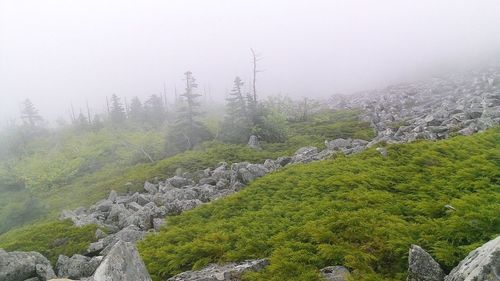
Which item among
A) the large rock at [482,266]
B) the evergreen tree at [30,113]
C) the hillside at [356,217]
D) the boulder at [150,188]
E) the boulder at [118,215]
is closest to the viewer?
the large rock at [482,266]

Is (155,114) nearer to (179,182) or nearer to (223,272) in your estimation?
(179,182)

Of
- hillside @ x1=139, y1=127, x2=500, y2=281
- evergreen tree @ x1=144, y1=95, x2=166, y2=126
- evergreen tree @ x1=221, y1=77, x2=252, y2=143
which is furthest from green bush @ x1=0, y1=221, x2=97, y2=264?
evergreen tree @ x1=144, y1=95, x2=166, y2=126

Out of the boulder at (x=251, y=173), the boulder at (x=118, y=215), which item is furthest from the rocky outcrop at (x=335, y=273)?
the boulder at (x=118, y=215)

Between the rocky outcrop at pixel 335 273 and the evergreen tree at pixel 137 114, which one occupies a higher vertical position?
the rocky outcrop at pixel 335 273

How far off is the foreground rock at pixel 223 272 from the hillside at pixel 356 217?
0.33 m

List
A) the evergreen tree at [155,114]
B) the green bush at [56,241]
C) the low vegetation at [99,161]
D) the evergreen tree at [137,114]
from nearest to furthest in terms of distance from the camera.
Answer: the green bush at [56,241], the low vegetation at [99,161], the evergreen tree at [155,114], the evergreen tree at [137,114]

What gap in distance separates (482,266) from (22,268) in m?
10.8

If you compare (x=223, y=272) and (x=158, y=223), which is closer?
(x=223, y=272)

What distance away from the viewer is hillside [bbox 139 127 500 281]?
292 inches

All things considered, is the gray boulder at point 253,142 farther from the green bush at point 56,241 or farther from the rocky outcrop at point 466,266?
the rocky outcrop at point 466,266

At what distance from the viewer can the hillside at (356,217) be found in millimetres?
7422

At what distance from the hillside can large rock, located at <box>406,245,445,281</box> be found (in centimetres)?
31

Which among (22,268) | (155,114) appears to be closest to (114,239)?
(22,268)

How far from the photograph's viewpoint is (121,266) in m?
7.02
